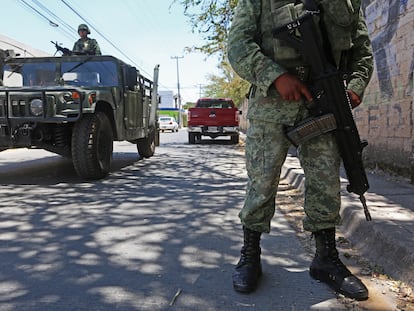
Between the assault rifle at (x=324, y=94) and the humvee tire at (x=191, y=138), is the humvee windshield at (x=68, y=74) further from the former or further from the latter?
the humvee tire at (x=191, y=138)

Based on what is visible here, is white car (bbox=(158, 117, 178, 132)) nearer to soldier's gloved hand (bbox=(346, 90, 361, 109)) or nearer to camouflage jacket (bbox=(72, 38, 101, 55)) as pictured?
camouflage jacket (bbox=(72, 38, 101, 55))

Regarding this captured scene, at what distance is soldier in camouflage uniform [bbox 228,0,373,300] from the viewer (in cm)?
222

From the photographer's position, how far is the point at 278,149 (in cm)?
233

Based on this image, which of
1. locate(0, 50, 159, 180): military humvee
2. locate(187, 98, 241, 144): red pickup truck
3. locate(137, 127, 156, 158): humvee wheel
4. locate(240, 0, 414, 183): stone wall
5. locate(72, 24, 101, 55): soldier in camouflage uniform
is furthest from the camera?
locate(187, 98, 241, 144): red pickup truck

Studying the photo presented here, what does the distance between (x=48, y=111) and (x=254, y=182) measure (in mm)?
3876

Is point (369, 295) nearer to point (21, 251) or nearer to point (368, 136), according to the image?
point (21, 251)

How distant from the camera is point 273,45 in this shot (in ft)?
7.50

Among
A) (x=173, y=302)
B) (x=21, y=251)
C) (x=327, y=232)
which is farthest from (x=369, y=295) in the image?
(x=21, y=251)

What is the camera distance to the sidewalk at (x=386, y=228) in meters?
2.59

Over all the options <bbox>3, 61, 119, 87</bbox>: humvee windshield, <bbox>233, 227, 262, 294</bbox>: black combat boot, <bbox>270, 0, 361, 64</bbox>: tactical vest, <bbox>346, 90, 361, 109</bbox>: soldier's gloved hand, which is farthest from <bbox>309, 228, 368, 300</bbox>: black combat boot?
<bbox>3, 61, 119, 87</bbox>: humvee windshield

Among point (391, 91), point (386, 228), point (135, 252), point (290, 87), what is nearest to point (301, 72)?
point (290, 87)

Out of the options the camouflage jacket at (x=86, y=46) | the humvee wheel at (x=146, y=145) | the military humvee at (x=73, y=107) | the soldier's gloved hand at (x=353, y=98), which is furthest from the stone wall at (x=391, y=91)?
the camouflage jacket at (x=86, y=46)

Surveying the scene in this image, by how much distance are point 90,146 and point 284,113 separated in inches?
151

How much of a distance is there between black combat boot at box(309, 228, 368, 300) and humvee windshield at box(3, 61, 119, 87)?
5.08 m
